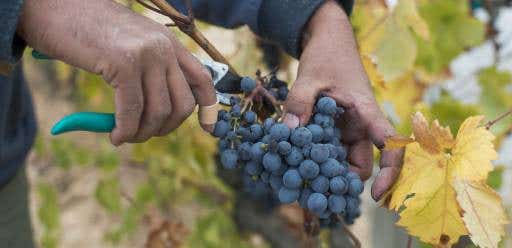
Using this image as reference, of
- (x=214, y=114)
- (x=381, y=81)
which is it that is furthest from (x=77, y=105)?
(x=214, y=114)

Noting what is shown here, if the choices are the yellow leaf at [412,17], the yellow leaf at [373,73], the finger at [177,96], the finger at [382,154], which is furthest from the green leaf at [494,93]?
the finger at [177,96]

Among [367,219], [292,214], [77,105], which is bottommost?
[77,105]

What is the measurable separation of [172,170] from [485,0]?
1.11 metres

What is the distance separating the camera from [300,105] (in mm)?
832

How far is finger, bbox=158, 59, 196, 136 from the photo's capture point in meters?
0.71

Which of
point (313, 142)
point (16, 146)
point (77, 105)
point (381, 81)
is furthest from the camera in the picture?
point (77, 105)

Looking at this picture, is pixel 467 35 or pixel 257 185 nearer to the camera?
pixel 257 185

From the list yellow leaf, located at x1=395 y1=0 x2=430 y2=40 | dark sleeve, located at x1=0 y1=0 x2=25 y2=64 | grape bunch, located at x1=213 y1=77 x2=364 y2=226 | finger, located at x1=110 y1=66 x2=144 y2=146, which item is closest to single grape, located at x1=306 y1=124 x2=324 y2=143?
grape bunch, located at x1=213 y1=77 x2=364 y2=226

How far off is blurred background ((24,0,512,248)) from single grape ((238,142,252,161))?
0.44 metres

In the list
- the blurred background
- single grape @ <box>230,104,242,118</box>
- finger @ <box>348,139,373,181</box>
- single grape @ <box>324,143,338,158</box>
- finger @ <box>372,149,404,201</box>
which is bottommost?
the blurred background

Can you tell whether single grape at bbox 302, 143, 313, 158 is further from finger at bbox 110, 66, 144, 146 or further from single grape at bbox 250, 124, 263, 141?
finger at bbox 110, 66, 144, 146

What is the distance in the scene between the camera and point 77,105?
3.16 m

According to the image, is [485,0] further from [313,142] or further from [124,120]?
[124,120]

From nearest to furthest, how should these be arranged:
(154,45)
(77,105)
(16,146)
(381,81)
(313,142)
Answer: (154,45), (313,142), (381,81), (16,146), (77,105)
